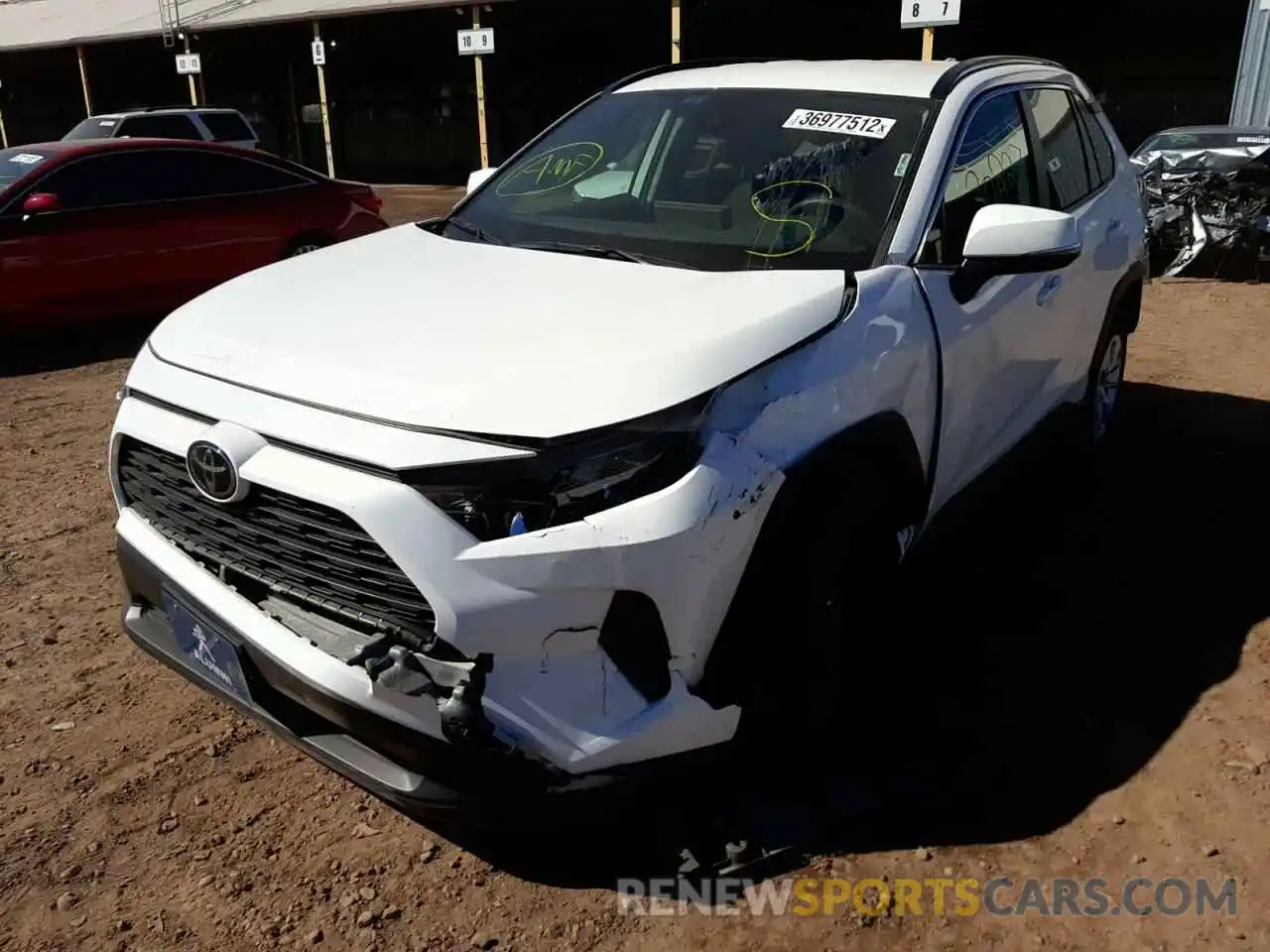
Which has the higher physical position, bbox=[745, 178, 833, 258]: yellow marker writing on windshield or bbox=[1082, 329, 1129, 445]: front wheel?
bbox=[745, 178, 833, 258]: yellow marker writing on windshield

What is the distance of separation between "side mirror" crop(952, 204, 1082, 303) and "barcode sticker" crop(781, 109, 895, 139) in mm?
A: 469

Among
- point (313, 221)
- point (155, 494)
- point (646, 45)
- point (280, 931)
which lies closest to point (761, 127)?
point (155, 494)

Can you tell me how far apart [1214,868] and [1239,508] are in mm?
2581

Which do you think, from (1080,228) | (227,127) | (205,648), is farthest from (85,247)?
(227,127)

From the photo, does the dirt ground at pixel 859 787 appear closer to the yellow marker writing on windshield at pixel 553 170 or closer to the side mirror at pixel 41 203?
the yellow marker writing on windshield at pixel 553 170

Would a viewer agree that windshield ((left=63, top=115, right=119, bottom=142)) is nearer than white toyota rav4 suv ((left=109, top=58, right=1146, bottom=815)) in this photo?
No

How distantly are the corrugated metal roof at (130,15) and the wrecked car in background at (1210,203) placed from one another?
1257cm

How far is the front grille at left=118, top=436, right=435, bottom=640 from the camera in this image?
2156 millimetres

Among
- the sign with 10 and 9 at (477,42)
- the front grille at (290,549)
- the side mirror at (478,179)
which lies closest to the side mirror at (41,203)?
the side mirror at (478,179)

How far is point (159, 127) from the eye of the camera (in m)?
14.8

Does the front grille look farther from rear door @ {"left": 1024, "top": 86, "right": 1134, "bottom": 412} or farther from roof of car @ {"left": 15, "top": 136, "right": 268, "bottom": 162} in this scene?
roof of car @ {"left": 15, "top": 136, "right": 268, "bottom": 162}

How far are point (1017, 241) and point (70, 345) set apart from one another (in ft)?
25.3

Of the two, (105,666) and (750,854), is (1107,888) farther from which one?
(105,666)

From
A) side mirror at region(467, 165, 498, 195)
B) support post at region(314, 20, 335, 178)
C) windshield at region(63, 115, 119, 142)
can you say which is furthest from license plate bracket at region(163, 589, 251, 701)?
support post at region(314, 20, 335, 178)
